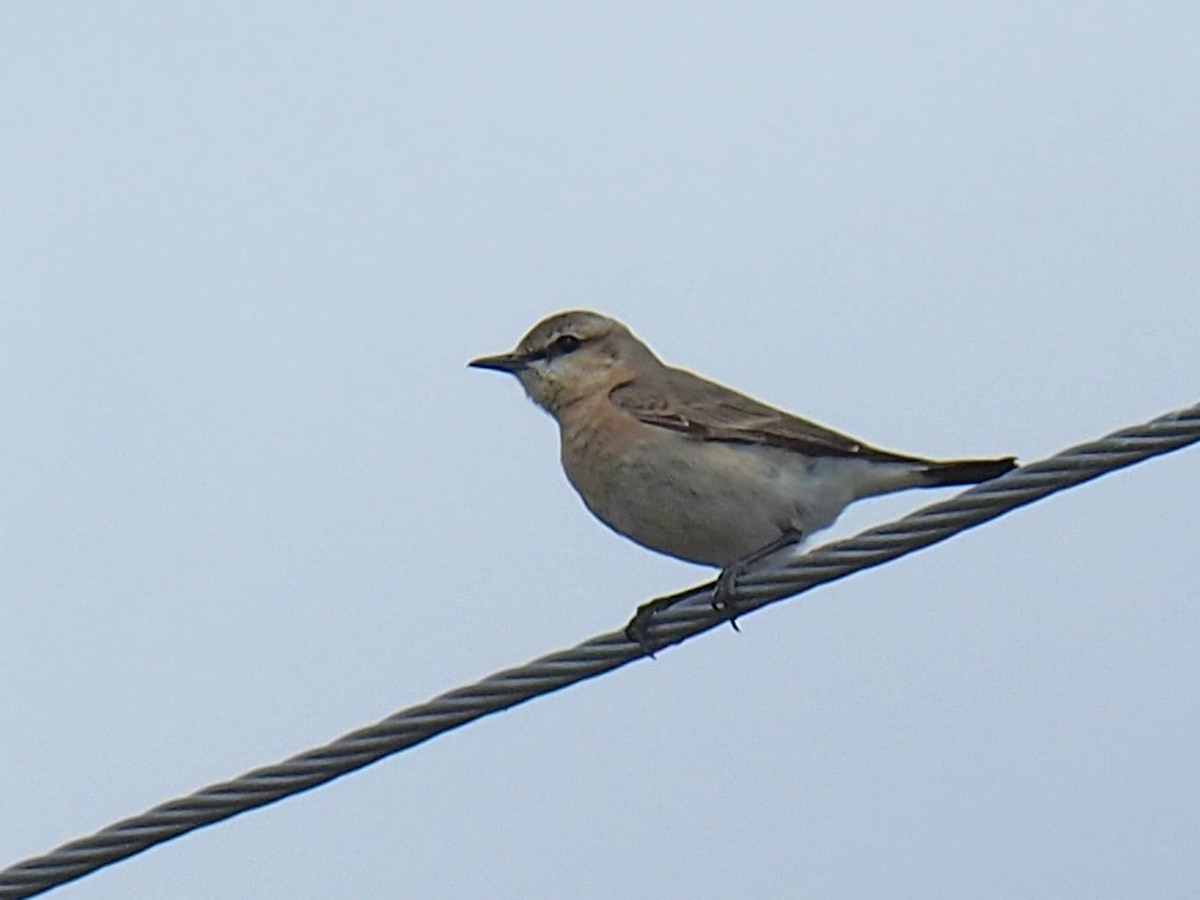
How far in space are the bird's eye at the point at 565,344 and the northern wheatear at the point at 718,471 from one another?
62 centimetres

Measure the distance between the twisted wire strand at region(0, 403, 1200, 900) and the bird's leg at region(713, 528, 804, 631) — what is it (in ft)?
2.07

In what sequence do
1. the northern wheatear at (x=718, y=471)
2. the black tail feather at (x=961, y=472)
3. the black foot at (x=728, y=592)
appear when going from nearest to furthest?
the black foot at (x=728, y=592) → the black tail feather at (x=961, y=472) → the northern wheatear at (x=718, y=471)

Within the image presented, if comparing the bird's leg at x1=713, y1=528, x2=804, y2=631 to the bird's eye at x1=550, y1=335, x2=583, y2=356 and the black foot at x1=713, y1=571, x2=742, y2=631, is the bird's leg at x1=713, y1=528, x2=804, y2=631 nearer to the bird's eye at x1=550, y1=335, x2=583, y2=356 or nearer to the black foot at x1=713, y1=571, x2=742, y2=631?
the black foot at x1=713, y1=571, x2=742, y2=631

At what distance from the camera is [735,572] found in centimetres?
740

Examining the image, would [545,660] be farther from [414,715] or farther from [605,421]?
[605,421]

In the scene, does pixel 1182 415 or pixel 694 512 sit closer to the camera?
pixel 1182 415

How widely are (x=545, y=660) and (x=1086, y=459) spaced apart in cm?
149

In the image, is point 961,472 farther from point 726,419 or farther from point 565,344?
point 565,344

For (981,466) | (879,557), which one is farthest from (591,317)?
(879,557)

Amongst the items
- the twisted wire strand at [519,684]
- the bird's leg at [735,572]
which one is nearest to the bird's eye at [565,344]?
the bird's leg at [735,572]

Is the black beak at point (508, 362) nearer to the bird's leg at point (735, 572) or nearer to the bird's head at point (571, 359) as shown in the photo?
the bird's head at point (571, 359)

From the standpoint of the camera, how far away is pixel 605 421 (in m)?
8.24

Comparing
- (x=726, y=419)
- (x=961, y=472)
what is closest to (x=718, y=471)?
(x=726, y=419)

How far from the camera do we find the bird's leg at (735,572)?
261 inches
